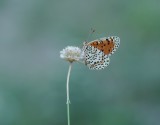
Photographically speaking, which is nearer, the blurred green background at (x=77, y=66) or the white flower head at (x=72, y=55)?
the white flower head at (x=72, y=55)

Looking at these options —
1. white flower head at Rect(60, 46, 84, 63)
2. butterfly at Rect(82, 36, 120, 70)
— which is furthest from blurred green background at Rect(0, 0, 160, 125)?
butterfly at Rect(82, 36, 120, 70)

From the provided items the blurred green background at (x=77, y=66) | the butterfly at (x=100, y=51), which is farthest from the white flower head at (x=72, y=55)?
the blurred green background at (x=77, y=66)

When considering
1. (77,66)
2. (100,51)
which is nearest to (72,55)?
(100,51)

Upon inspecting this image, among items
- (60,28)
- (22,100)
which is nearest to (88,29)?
(60,28)

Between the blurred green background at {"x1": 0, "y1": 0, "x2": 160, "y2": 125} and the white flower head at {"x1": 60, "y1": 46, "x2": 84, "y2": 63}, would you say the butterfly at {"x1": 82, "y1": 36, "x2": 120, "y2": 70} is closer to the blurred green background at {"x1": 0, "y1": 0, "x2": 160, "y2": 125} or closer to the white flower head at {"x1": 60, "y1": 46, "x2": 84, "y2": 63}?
the white flower head at {"x1": 60, "y1": 46, "x2": 84, "y2": 63}

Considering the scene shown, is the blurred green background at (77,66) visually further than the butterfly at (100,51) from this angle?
Yes

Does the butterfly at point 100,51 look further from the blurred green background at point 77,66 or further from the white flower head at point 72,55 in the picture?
the blurred green background at point 77,66

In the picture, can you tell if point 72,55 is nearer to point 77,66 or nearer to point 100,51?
point 100,51
